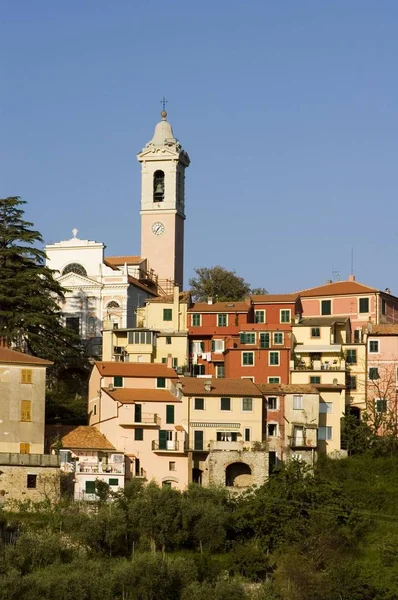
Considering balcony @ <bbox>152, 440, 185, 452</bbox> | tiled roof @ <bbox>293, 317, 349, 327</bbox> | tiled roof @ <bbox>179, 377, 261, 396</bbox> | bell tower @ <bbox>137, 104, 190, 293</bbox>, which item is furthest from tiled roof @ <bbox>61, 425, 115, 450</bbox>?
bell tower @ <bbox>137, 104, 190, 293</bbox>

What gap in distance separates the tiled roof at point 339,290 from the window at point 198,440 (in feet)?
56.8

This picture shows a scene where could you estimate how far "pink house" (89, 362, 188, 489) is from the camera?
→ 242ft

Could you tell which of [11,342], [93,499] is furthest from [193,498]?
[11,342]

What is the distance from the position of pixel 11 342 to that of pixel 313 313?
1909 centimetres

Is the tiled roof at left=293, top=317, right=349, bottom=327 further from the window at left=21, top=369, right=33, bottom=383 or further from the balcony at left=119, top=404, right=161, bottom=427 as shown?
the window at left=21, top=369, right=33, bottom=383

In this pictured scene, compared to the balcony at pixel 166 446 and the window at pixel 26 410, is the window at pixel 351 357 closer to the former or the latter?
the balcony at pixel 166 446

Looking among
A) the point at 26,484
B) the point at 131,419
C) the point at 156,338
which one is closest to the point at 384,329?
the point at 156,338

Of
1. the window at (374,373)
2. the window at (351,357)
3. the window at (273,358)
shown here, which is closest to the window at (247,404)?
the window at (273,358)

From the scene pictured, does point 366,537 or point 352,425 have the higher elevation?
point 352,425

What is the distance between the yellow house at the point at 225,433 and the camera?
242 ft

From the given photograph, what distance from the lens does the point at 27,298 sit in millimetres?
81500

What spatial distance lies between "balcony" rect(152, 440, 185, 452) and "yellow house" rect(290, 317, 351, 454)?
740 cm

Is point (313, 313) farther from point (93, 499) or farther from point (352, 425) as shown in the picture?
point (93, 499)

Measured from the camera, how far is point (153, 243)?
106m
